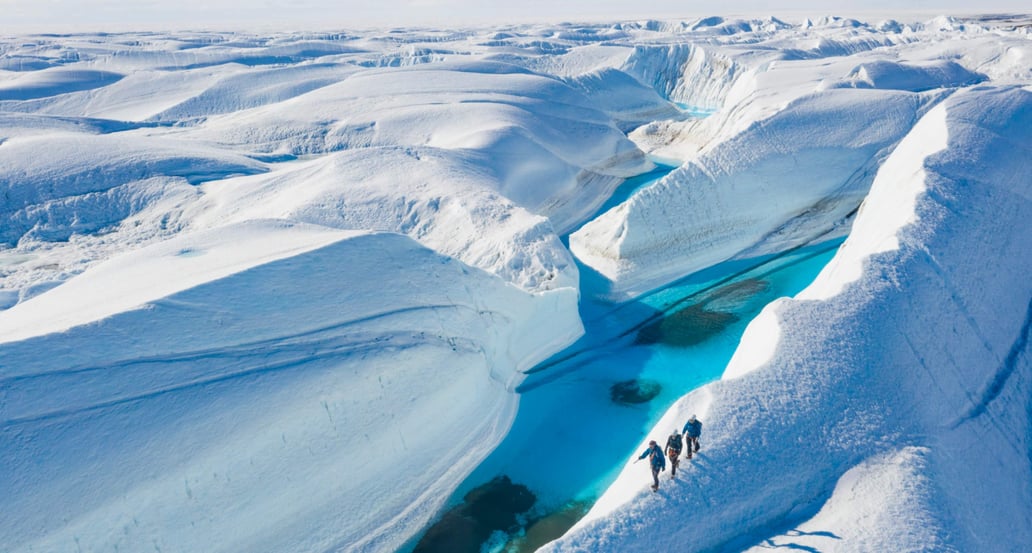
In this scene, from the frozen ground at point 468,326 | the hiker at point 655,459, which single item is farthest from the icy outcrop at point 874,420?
the hiker at point 655,459

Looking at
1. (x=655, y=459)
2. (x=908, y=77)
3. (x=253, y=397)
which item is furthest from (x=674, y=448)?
(x=908, y=77)

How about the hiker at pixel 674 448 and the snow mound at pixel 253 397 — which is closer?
the hiker at pixel 674 448

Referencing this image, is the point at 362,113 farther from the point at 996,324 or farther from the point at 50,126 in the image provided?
the point at 996,324

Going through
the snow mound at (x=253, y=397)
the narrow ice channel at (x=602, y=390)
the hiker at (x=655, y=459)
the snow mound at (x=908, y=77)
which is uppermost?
the snow mound at (x=908, y=77)

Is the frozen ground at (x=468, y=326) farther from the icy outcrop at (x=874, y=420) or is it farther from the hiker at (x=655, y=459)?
the hiker at (x=655, y=459)

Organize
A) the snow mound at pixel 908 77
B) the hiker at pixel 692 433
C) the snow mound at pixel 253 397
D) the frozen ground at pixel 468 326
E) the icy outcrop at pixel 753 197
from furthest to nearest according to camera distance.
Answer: the snow mound at pixel 908 77, the icy outcrop at pixel 753 197, the snow mound at pixel 253 397, the frozen ground at pixel 468 326, the hiker at pixel 692 433

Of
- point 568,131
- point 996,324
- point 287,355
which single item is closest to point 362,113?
point 568,131

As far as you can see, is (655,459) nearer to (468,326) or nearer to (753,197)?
(468,326)
